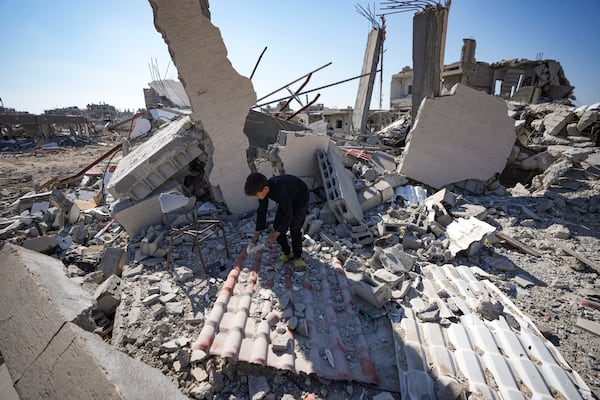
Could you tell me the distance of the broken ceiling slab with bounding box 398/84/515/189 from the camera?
5.99m

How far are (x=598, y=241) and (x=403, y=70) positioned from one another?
87.2ft

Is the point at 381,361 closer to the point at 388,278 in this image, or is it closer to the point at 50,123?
the point at 388,278

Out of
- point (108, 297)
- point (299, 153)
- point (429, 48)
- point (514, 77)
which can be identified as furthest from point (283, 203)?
point (514, 77)

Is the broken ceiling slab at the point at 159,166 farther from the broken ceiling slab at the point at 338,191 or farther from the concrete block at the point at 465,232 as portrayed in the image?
the concrete block at the point at 465,232

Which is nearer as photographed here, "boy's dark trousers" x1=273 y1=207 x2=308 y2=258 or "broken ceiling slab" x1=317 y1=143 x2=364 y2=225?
"boy's dark trousers" x1=273 y1=207 x2=308 y2=258

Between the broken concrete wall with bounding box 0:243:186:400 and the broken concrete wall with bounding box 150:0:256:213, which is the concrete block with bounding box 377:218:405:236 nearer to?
the broken concrete wall with bounding box 150:0:256:213

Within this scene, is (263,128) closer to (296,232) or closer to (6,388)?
(296,232)

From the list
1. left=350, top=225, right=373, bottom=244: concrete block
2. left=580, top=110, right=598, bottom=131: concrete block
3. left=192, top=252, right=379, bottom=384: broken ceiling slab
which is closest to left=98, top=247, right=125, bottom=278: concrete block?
left=192, top=252, right=379, bottom=384: broken ceiling slab

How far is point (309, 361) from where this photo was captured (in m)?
2.22

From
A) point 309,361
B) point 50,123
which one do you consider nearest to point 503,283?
point 309,361

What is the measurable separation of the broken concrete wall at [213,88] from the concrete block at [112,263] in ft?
6.48

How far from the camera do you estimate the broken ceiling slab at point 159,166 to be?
15.7 feet

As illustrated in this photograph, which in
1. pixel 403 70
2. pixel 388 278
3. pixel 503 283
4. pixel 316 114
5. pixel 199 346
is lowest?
pixel 503 283

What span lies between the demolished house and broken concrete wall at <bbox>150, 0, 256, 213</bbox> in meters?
0.03
